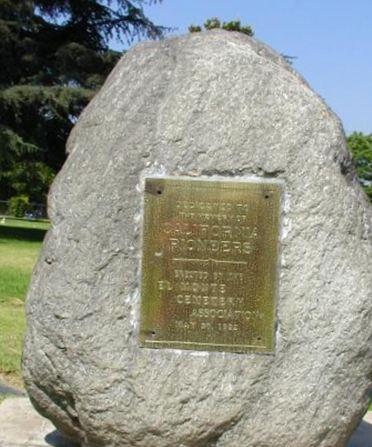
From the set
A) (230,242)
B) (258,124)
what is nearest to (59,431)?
(230,242)

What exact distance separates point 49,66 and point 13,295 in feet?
39.1

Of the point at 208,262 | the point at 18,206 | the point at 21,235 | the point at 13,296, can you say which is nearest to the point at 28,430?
the point at 208,262

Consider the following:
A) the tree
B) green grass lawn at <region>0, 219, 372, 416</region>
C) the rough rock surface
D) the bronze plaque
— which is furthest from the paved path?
the tree

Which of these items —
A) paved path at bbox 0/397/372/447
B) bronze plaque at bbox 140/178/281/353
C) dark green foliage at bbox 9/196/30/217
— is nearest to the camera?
bronze plaque at bbox 140/178/281/353

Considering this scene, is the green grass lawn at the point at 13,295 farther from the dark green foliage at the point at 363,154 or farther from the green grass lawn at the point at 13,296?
the dark green foliage at the point at 363,154

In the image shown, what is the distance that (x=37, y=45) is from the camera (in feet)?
69.6

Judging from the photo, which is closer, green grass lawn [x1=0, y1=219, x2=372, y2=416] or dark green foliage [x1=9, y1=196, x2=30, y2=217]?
green grass lawn [x1=0, y1=219, x2=372, y2=416]

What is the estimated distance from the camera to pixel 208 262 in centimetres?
411

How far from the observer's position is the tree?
1980cm

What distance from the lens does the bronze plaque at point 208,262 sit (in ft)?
13.4

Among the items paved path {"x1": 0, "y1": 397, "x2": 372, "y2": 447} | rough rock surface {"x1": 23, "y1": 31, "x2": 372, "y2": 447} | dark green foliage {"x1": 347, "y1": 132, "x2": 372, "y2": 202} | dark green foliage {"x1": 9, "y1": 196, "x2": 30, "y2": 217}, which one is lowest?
dark green foliage {"x1": 9, "y1": 196, "x2": 30, "y2": 217}

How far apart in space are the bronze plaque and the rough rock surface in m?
0.07

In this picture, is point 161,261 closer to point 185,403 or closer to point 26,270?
point 185,403

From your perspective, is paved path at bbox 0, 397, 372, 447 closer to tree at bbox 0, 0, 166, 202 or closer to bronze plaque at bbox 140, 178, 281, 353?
bronze plaque at bbox 140, 178, 281, 353
